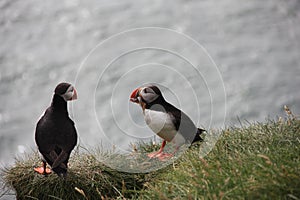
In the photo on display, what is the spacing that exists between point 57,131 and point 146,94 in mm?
368

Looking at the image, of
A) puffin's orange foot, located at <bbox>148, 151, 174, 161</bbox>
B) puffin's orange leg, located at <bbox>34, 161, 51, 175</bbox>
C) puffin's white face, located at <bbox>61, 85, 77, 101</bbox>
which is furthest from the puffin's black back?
puffin's orange leg, located at <bbox>34, 161, 51, 175</bbox>

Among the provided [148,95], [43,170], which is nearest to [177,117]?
[148,95]

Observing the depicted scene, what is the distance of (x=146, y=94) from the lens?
2143 millimetres

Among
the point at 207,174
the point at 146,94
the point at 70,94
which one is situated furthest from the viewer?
the point at 146,94

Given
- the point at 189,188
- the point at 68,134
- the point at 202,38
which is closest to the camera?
the point at 189,188

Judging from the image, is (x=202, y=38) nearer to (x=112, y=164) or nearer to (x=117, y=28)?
(x=117, y=28)

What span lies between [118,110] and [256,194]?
33.5 inches

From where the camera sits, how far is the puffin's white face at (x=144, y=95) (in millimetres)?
2141

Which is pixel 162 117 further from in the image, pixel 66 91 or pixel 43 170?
pixel 43 170

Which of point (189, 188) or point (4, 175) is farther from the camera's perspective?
point (4, 175)

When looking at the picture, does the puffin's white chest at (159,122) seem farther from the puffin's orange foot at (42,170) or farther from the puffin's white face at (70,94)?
the puffin's orange foot at (42,170)

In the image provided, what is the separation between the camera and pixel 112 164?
2291 millimetres

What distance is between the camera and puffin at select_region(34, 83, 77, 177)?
2053 millimetres

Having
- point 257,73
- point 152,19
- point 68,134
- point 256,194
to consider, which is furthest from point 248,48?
point 256,194
